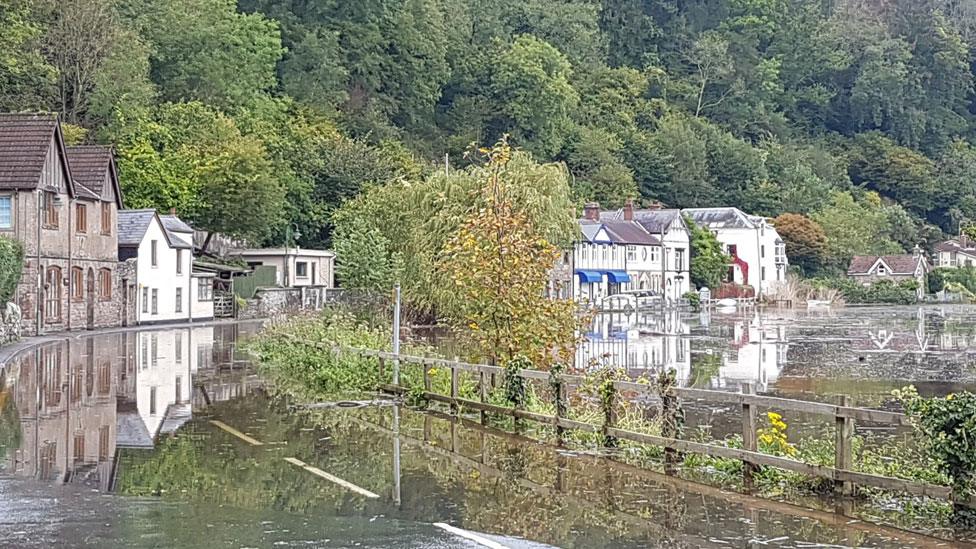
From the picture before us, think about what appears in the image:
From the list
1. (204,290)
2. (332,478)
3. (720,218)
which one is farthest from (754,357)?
(720,218)

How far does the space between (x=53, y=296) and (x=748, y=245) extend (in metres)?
81.0

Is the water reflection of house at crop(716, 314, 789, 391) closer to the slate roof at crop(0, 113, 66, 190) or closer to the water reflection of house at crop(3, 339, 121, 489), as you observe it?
the water reflection of house at crop(3, 339, 121, 489)

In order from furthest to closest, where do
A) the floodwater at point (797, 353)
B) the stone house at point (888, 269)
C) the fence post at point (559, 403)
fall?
the stone house at point (888, 269)
the floodwater at point (797, 353)
the fence post at point (559, 403)

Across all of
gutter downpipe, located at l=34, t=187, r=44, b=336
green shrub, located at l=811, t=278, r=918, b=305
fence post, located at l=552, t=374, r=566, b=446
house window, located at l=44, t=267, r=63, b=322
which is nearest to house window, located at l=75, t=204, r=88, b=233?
house window, located at l=44, t=267, r=63, b=322

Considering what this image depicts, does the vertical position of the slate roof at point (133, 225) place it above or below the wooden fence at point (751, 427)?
above

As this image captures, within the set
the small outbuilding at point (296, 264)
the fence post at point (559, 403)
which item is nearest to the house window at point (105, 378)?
the fence post at point (559, 403)

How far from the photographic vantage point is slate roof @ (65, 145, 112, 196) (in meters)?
55.8

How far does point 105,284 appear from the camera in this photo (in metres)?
56.8

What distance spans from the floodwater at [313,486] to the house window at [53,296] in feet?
82.6

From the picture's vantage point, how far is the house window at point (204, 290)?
221 feet

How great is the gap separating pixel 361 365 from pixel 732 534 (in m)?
14.9

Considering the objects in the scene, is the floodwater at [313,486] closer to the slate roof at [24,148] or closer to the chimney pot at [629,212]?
the slate roof at [24,148]

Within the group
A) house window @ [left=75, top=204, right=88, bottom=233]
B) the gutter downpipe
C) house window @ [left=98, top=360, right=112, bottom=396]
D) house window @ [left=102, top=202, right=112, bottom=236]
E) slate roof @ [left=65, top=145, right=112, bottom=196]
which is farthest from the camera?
house window @ [left=102, top=202, right=112, bottom=236]

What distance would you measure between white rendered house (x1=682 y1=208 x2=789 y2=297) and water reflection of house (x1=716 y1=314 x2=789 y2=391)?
5416 cm
